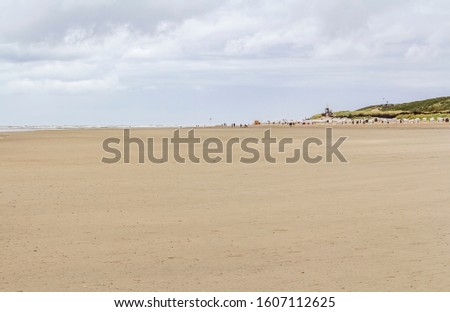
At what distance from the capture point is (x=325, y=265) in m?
6.16

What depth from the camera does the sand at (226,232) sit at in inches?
227

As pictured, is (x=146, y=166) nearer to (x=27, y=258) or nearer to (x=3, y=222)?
(x=3, y=222)

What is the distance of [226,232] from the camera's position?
766 centimetres

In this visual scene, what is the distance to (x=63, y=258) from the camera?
6426 mm

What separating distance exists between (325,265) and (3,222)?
484cm

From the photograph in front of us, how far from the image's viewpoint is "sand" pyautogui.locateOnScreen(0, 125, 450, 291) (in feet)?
18.9

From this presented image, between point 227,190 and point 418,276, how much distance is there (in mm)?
5894

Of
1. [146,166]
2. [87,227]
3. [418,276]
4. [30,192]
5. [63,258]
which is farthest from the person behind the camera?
[146,166]

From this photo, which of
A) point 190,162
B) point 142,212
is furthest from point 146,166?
point 142,212

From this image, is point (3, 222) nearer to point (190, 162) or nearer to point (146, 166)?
point (146, 166)
